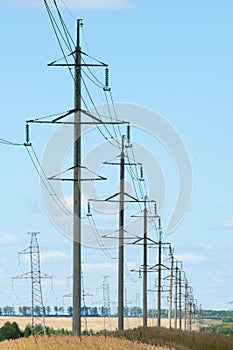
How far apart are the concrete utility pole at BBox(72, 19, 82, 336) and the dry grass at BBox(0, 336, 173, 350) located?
1.87m

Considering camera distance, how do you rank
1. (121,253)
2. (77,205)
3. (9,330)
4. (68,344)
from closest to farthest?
(68,344)
(77,205)
(121,253)
(9,330)

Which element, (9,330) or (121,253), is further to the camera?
(9,330)

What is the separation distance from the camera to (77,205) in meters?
38.0

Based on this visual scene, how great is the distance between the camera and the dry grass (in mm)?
29128

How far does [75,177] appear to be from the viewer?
1502 inches

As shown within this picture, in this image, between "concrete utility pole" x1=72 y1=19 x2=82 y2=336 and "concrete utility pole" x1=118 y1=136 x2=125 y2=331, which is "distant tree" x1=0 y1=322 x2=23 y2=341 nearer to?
"concrete utility pole" x1=118 y1=136 x2=125 y2=331

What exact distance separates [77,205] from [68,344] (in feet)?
26.9

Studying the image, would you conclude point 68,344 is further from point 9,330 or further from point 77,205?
point 9,330

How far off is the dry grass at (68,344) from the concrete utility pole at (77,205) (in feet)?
6.14

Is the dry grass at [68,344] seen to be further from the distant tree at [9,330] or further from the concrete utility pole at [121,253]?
the distant tree at [9,330]

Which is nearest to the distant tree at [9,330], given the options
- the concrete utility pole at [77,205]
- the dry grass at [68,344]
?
the concrete utility pole at [77,205]

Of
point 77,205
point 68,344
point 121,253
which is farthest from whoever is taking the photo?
point 121,253

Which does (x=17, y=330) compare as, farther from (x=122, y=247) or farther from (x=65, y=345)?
(x=65, y=345)

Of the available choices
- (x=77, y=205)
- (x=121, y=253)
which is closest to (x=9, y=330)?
(x=121, y=253)
